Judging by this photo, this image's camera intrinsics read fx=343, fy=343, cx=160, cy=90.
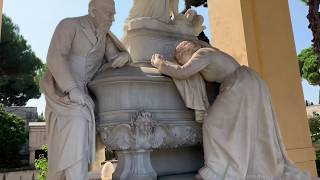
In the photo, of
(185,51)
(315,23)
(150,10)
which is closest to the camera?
(185,51)

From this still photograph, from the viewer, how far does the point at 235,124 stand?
9.53 ft

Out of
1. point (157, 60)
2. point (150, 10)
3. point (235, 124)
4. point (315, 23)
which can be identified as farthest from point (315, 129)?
point (157, 60)

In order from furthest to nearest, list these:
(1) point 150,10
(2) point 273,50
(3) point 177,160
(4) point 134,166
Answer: (2) point 273,50 → (1) point 150,10 → (3) point 177,160 → (4) point 134,166

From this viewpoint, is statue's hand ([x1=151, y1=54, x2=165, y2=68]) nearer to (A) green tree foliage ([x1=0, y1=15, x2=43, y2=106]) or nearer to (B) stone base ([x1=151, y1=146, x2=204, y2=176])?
(B) stone base ([x1=151, y1=146, x2=204, y2=176])

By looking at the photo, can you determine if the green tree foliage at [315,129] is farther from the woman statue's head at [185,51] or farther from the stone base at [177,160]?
the woman statue's head at [185,51]

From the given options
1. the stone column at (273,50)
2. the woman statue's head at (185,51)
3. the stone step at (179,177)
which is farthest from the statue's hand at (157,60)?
the stone column at (273,50)

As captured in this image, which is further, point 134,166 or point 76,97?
point 134,166

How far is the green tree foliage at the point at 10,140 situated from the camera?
14.1m

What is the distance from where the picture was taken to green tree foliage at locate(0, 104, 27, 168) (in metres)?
14.1

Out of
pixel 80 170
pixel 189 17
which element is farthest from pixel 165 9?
pixel 80 170

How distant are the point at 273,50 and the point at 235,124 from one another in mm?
3963

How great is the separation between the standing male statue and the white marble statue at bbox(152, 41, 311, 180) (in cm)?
53

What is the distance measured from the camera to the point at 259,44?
6.36 meters

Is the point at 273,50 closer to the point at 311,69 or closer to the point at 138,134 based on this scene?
the point at 138,134
